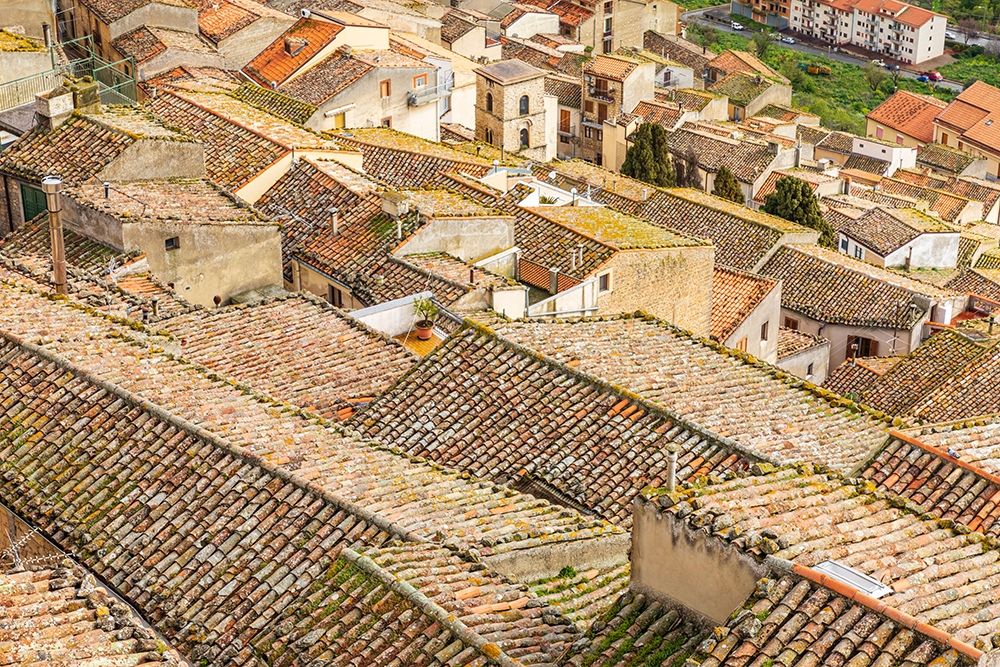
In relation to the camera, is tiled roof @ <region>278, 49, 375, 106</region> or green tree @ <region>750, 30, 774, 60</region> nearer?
tiled roof @ <region>278, 49, 375, 106</region>

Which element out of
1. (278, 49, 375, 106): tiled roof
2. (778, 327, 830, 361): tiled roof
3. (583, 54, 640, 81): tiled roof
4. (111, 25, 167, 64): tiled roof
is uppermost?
(111, 25, 167, 64): tiled roof

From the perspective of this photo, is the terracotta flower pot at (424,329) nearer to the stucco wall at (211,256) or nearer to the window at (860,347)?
the stucco wall at (211,256)

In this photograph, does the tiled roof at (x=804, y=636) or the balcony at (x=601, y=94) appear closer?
the tiled roof at (x=804, y=636)

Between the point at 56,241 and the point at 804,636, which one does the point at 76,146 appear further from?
the point at 804,636

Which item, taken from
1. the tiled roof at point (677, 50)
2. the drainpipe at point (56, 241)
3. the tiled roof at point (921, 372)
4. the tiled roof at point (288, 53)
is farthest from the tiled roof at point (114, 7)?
the tiled roof at point (677, 50)

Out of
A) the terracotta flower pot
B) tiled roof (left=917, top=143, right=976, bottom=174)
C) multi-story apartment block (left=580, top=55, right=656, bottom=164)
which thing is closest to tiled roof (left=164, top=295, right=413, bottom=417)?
the terracotta flower pot

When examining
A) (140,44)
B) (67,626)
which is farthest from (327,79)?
(67,626)

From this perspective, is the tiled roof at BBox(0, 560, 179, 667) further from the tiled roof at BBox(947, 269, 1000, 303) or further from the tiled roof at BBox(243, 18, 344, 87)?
the tiled roof at BBox(947, 269, 1000, 303)
